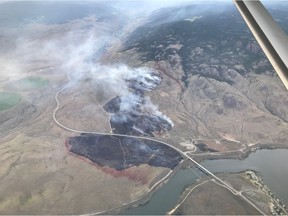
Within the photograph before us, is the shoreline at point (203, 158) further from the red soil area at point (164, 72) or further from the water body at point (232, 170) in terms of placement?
the red soil area at point (164, 72)

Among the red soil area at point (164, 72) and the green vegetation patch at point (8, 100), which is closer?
the green vegetation patch at point (8, 100)

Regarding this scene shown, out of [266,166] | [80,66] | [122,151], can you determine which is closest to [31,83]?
[80,66]

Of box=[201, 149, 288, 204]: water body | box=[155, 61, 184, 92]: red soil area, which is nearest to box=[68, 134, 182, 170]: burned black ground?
box=[201, 149, 288, 204]: water body

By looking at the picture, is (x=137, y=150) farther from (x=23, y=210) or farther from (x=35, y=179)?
(x=23, y=210)

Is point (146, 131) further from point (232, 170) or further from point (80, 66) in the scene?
point (80, 66)

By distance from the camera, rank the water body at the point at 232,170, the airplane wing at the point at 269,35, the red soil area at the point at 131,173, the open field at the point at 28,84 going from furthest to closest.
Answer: the open field at the point at 28,84 < the red soil area at the point at 131,173 < the water body at the point at 232,170 < the airplane wing at the point at 269,35

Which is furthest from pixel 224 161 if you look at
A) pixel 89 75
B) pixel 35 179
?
pixel 89 75

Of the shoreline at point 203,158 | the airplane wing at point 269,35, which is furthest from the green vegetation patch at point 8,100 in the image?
the airplane wing at point 269,35
